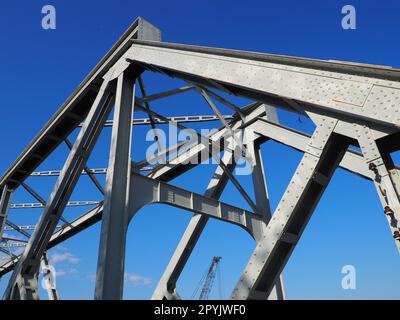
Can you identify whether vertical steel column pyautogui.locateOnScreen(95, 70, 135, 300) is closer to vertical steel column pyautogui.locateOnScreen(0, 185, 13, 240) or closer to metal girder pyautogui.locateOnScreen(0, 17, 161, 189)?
metal girder pyautogui.locateOnScreen(0, 17, 161, 189)

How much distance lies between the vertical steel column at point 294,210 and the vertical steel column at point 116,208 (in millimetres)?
3720

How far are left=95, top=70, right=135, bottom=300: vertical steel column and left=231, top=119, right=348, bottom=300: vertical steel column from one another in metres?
3.72

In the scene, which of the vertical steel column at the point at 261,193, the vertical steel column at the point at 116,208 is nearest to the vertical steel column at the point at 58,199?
the vertical steel column at the point at 116,208

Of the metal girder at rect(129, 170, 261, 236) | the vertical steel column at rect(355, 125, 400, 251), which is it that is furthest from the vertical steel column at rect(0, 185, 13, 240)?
the vertical steel column at rect(355, 125, 400, 251)

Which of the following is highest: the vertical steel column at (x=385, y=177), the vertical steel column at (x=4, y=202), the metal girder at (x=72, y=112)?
the metal girder at (x=72, y=112)

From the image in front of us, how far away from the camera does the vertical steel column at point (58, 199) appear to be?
1284 centimetres

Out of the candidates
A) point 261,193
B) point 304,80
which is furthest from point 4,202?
point 304,80

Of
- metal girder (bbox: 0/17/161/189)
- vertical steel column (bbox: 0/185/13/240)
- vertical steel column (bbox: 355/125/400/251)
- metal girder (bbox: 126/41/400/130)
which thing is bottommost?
vertical steel column (bbox: 355/125/400/251)

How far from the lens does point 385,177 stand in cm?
552

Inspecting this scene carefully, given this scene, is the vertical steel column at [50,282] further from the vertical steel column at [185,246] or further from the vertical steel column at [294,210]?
the vertical steel column at [294,210]

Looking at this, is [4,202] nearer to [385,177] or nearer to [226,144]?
[226,144]

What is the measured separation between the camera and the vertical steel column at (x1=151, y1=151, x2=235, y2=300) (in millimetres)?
14469
